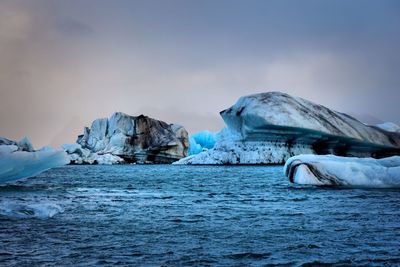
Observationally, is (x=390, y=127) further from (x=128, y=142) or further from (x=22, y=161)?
(x=22, y=161)

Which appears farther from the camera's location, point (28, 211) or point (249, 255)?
point (28, 211)

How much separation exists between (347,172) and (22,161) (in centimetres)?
1114

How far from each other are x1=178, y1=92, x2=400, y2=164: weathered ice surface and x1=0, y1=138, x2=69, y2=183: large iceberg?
29.5 meters

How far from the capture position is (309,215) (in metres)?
8.65

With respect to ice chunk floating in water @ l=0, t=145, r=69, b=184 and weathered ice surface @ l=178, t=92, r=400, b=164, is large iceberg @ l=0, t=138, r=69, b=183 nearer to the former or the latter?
ice chunk floating in water @ l=0, t=145, r=69, b=184

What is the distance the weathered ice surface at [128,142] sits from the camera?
70250mm

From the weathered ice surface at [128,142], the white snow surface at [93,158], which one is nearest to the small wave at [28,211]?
the weathered ice surface at [128,142]

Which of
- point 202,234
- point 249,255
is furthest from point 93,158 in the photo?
point 249,255

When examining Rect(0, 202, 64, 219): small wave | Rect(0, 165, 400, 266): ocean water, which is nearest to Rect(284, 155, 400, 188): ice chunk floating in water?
Rect(0, 165, 400, 266): ocean water

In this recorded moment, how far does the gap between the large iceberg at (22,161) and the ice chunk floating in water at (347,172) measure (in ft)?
28.8

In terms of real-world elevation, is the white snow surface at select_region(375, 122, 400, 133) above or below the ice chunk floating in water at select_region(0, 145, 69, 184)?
above

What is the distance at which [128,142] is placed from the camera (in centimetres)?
7088

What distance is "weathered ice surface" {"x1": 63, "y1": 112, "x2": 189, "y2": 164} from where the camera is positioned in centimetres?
7025

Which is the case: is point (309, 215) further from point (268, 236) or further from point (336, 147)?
point (336, 147)
